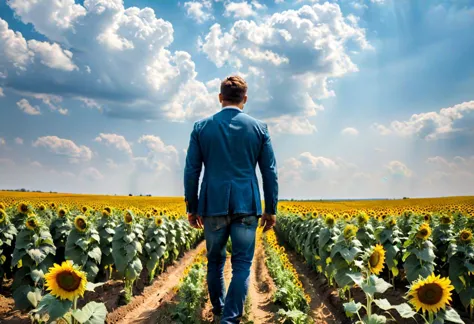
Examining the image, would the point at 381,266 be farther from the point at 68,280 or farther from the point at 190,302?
the point at 68,280

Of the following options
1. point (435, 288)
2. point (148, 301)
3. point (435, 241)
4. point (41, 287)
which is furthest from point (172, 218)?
point (435, 288)

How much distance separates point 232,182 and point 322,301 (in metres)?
5.04

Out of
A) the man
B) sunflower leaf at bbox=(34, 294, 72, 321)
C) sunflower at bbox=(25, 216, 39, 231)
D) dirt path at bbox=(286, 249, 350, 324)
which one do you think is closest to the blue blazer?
the man

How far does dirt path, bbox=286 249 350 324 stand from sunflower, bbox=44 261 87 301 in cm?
448

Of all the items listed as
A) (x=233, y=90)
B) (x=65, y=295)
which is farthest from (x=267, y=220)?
(x=65, y=295)

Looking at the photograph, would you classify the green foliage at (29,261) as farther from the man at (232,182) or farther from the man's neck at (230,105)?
the man's neck at (230,105)

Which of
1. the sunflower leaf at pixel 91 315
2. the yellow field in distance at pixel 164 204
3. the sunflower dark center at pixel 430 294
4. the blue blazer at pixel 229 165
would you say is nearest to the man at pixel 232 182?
the blue blazer at pixel 229 165

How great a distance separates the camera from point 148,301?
829 centimetres

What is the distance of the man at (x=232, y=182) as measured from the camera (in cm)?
476

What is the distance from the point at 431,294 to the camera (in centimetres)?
389

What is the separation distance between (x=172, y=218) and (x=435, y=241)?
7242mm

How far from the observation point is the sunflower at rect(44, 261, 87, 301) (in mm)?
3898

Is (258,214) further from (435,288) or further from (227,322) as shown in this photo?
(435,288)

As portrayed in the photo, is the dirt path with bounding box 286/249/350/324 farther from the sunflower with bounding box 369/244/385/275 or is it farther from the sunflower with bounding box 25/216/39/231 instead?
the sunflower with bounding box 25/216/39/231
